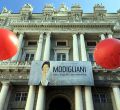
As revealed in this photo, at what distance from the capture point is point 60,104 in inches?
735

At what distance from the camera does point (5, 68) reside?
18.0 metres

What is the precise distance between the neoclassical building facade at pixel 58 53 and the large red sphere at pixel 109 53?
7471 millimetres

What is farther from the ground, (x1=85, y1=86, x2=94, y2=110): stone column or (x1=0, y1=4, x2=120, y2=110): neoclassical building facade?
(x1=0, y1=4, x2=120, y2=110): neoclassical building facade

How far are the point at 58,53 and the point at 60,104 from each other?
5580 millimetres

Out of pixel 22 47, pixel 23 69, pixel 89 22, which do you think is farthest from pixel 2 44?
pixel 89 22

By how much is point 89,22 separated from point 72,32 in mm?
2238

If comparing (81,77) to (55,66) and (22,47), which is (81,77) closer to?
(55,66)

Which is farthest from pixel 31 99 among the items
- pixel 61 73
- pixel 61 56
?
pixel 61 56

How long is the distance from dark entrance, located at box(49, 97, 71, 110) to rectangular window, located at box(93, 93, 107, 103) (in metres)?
2.49

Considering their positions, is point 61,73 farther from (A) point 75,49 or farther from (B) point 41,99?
(A) point 75,49

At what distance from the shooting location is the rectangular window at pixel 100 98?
693 inches

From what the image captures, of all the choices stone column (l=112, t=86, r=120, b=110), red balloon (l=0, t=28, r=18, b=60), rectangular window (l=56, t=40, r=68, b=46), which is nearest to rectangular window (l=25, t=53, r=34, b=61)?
rectangular window (l=56, t=40, r=68, b=46)

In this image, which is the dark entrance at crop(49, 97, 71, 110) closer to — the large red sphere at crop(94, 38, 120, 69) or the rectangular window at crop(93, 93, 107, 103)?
the rectangular window at crop(93, 93, 107, 103)

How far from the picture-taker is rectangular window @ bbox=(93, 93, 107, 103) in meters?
17.6
